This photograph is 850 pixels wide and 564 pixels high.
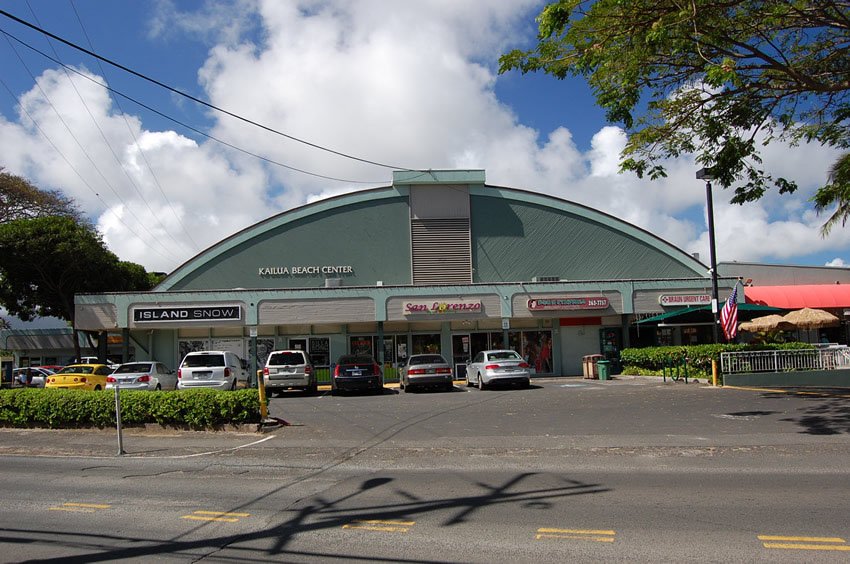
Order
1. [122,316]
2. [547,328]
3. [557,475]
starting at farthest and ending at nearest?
[547,328], [122,316], [557,475]

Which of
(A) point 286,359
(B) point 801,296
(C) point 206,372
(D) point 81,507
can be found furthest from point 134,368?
(B) point 801,296

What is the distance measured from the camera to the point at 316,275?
34.1 m

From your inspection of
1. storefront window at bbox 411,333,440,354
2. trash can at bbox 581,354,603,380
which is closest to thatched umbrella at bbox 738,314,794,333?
trash can at bbox 581,354,603,380

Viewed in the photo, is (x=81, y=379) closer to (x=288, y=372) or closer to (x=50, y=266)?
(x=288, y=372)

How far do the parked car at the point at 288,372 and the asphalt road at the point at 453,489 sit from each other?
8044 millimetres

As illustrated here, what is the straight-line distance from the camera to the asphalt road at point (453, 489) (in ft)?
19.5

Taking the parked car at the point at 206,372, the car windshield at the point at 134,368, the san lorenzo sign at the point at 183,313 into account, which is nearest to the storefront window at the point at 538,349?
the san lorenzo sign at the point at 183,313

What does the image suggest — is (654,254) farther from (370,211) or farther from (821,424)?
(821,424)

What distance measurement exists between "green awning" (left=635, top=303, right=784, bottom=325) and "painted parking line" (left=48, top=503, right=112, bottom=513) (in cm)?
2510

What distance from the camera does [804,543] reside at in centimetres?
576

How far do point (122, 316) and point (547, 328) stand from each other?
20411 mm

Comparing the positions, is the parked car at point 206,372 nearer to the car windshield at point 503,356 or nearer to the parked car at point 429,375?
the parked car at point 429,375

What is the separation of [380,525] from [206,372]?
15.3 m

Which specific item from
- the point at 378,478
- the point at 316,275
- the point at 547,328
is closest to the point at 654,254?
the point at 547,328
